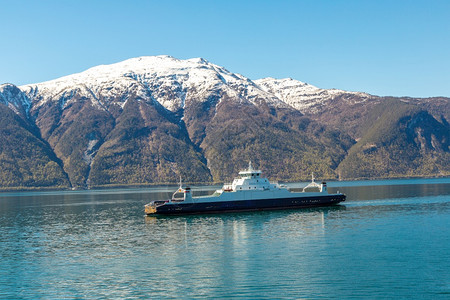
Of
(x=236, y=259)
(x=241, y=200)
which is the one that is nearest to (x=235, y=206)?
(x=241, y=200)

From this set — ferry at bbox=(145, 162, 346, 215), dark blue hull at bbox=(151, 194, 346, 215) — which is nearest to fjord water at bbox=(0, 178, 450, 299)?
dark blue hull at bbox=(151, 194, 346, 215)

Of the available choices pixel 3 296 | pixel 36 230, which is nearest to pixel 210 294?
pixel 3 296

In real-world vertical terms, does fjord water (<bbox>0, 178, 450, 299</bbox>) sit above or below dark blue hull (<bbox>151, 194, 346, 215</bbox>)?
below

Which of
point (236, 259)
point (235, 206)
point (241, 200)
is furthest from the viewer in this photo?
point (241, 200)

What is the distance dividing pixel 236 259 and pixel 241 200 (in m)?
67.5

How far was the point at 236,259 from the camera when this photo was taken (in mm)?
62812

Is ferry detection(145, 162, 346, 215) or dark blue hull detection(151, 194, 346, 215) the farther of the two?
ferry detection(145, 162, 346, 215)

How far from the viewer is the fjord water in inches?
1909

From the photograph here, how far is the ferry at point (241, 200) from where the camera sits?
127250 millimetres

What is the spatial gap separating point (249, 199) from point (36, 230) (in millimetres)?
55785

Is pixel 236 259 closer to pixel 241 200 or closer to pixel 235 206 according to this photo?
pixel 235 206

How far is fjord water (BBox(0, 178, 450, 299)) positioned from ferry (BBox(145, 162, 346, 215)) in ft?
70.6

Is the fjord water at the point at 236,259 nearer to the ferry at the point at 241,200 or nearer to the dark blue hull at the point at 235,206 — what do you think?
the dark blue hull at the point at 235,206

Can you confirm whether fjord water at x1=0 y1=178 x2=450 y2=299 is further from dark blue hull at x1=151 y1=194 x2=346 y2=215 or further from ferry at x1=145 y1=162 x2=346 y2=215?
ferry at x1=145 y1=162 x2=346 y2=215
